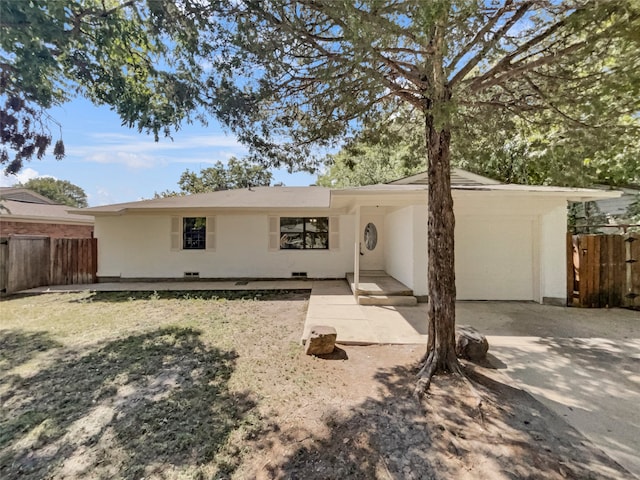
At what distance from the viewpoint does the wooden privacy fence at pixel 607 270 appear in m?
6.43

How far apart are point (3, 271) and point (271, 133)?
9.68 metres

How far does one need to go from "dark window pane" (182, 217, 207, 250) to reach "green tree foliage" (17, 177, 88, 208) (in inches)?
1123

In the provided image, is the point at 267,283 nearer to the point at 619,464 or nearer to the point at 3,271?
the point at 3,271

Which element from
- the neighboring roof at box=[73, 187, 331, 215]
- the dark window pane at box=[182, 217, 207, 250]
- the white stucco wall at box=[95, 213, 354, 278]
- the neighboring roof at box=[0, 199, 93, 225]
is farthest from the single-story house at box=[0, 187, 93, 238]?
the dark window pane at box=[182, 217, 207, 250]

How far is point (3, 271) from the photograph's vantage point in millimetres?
9125

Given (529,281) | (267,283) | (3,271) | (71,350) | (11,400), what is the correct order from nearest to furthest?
(11,400) < (71,350) < (529,281) < (3,271) < (267,283)

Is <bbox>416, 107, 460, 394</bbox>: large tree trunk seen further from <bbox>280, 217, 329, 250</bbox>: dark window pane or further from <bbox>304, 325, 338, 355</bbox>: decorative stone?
<bbox>280, 217, 329, 250</bbox>: dark window pane

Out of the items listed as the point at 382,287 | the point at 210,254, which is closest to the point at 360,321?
the point at 382,287

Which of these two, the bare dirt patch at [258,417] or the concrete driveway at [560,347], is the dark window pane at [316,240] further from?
the bare dirt patch at [258,417]

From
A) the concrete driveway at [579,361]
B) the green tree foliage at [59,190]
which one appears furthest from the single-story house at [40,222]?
the green tree foliage at [59,190]

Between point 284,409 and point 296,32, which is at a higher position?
point 296,32

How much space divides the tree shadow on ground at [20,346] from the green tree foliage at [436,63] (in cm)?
433

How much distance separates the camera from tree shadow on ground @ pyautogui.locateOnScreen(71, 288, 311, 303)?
8.35 metres

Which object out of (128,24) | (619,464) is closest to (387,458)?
(619,464)
